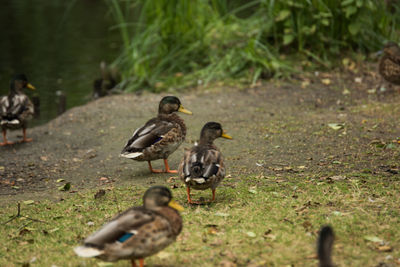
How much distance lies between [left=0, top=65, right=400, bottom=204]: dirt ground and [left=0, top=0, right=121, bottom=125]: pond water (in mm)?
3028

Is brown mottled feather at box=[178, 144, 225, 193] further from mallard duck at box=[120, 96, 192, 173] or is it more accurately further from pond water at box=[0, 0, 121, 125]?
pond water at box=[0, 0, 121, 125]

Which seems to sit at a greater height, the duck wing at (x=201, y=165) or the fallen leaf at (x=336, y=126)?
the duck wing at (x=201, y=165)

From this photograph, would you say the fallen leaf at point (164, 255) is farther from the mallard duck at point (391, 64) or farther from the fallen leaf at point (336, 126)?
the mallard duck at point (391, 64)

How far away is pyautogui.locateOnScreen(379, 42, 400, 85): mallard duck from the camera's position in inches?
381

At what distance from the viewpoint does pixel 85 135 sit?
374 inches

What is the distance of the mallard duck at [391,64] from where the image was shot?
9.68 m

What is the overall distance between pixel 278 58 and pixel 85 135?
4483 millimetres

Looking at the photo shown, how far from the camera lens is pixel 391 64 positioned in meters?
9.73

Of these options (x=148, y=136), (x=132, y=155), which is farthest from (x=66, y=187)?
(x=148, y=136)

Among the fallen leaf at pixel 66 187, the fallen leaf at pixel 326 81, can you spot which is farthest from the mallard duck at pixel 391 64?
the fallen leaf at pixel 66 187

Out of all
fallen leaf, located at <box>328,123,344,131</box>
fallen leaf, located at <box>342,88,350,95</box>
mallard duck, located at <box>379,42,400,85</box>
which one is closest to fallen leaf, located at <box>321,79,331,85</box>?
fallen leaf, located at <box>342,88,350,95</box>

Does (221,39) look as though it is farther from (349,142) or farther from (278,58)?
(349,142)

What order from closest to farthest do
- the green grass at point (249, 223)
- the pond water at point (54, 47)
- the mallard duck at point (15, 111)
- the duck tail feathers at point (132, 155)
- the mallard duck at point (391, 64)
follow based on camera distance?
the green grass at point (249, 223), the duck tail feathers at point (132, 155), the mallard duck at point (15, 111), the mallard duck at point (391, 64), the pond water at point (54, 47)

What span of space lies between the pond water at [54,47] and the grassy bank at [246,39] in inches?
78.2
